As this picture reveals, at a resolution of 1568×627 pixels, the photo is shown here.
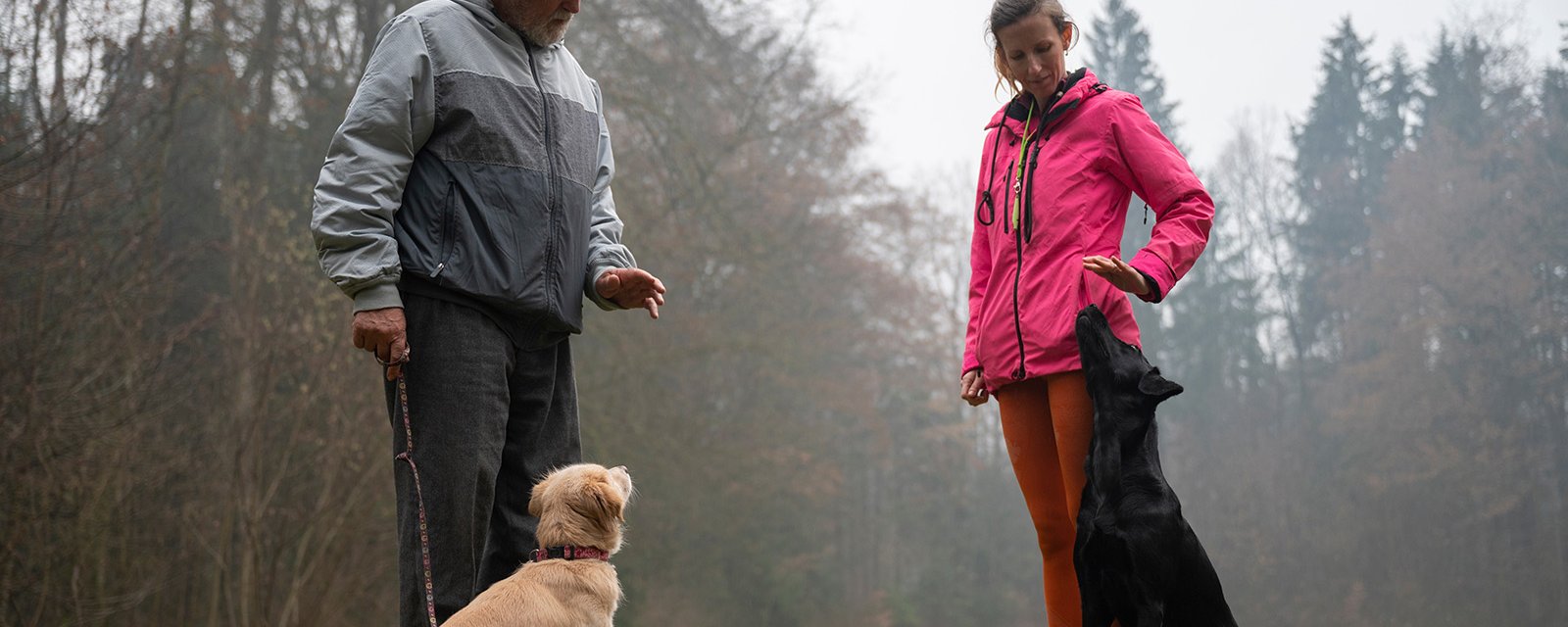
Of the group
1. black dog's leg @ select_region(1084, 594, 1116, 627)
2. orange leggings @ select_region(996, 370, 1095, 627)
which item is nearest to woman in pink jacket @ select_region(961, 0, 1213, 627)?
orange leggings @ select_region(996, 370, 1095, 627)

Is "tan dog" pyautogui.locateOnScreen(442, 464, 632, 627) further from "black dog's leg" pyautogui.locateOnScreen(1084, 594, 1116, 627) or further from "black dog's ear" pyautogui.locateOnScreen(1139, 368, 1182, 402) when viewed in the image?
"black dog's ear" pyautogui.locateOnScreen(1139, 368, 1182, 402)

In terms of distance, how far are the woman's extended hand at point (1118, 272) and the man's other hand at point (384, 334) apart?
5.16 ft

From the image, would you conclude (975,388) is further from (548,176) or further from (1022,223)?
(548,176)

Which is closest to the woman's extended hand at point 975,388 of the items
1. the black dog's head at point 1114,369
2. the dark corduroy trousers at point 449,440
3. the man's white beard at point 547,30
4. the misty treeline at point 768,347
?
the black dog's head at point 1114,369

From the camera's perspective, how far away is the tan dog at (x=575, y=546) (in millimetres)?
2594

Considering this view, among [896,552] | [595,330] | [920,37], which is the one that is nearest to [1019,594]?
[896,552]

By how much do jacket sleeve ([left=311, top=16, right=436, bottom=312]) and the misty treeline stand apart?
502cm

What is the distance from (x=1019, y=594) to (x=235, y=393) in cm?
2007

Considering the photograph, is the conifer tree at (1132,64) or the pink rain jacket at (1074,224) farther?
the conifer tree at (1132,64)

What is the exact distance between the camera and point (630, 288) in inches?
113

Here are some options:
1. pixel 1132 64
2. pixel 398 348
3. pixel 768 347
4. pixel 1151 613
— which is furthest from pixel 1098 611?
pixel 1132 64

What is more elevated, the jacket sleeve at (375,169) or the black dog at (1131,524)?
the jacket sleeve at (375,169)

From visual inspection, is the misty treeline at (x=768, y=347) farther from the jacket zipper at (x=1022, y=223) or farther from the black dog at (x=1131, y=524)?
the black dog at (x=1131, y=524)

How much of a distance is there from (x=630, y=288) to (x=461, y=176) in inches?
19.1
